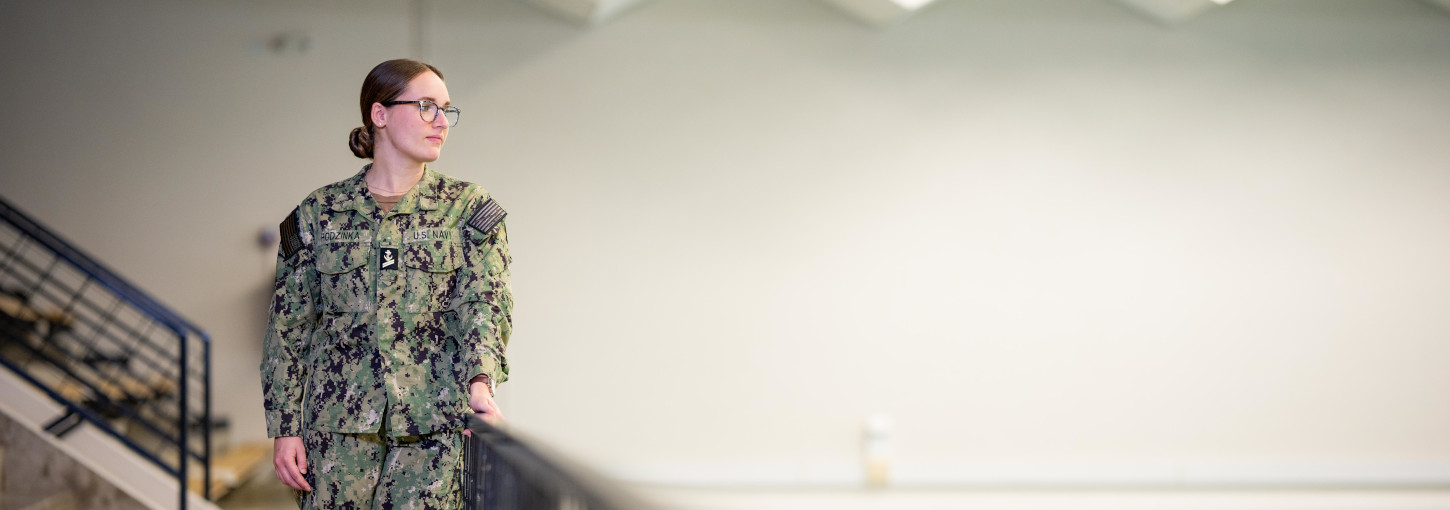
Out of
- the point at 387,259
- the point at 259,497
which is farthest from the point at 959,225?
the point at 387,259

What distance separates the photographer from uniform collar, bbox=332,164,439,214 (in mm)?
1843

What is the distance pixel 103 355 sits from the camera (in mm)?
5426

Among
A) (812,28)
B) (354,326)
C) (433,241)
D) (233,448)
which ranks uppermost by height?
(812,28)

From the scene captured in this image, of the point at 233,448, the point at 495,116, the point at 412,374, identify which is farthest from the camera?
the point at 495,116

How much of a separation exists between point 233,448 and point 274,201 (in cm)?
153

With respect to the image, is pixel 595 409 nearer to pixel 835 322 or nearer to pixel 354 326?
pixel 835 322

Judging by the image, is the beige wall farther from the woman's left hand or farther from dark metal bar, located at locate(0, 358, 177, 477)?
the woman's left hand

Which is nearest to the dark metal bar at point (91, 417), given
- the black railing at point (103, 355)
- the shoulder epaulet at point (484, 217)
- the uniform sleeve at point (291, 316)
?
the black railing at point (103, 355)

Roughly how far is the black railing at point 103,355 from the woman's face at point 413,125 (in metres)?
2.66

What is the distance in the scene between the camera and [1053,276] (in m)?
7.24

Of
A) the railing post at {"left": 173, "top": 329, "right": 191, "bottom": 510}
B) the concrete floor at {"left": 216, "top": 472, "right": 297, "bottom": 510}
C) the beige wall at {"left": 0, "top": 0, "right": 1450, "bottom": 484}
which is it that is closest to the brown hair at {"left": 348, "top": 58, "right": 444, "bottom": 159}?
the railing post at {"left": 173, "top": 329, "right": 191, "bottom": 510}

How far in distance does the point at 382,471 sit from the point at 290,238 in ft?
1.41

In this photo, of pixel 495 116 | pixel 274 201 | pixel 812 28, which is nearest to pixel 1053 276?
pixel 812 28

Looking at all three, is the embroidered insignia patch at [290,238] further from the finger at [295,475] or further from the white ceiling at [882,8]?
the white ceiling at [882,8]
